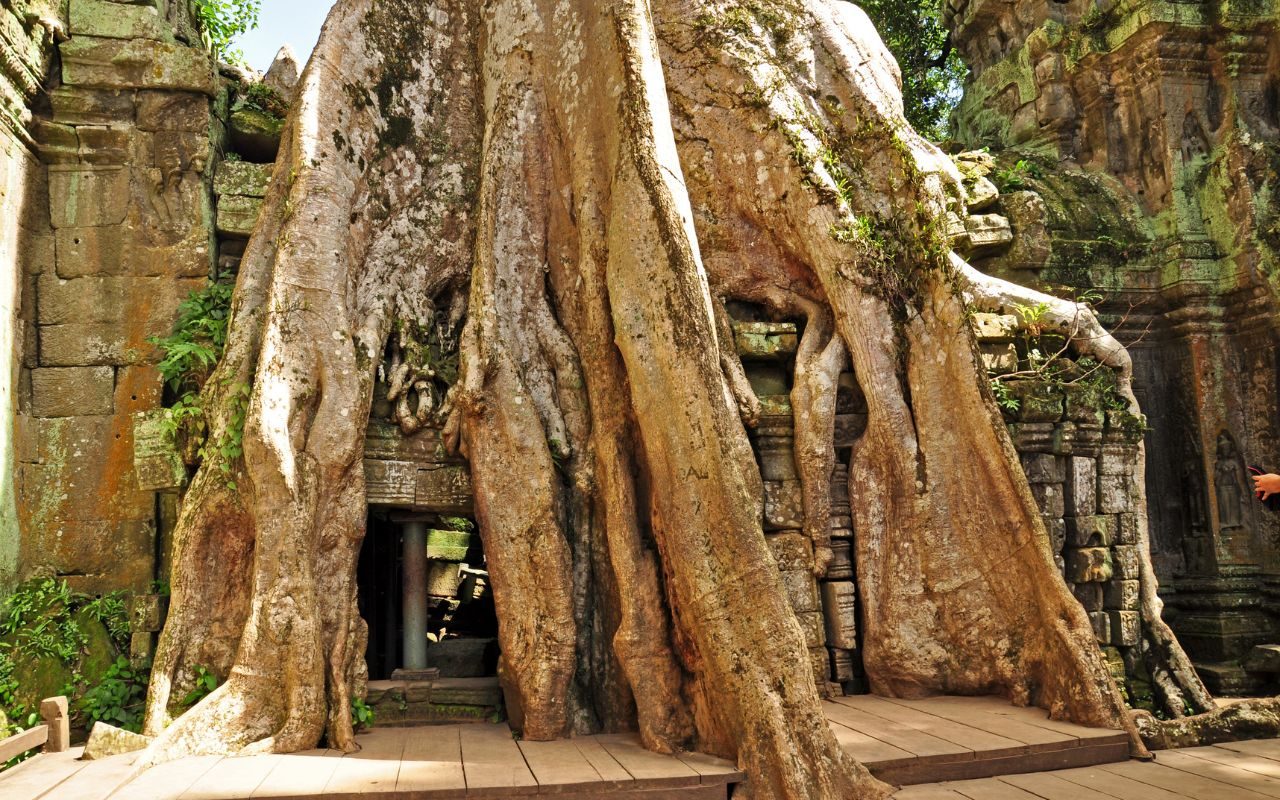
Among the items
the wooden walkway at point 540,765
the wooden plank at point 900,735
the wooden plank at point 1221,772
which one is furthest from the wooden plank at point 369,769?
the wooden plank at point 1221,772

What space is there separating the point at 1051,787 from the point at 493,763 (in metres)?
2.03

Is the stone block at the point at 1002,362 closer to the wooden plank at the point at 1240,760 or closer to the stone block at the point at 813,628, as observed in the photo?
the stone block at the point at 813,628

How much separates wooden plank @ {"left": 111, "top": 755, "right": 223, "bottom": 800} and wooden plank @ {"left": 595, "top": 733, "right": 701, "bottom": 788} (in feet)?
4.88

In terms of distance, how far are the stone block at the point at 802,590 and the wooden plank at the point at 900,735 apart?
483 millimetres

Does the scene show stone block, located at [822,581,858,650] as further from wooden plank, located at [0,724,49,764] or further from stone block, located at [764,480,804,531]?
wooden plank, located at [0,724,49,764]

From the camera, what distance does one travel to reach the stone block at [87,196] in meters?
5.37

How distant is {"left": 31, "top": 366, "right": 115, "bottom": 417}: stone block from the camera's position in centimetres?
517

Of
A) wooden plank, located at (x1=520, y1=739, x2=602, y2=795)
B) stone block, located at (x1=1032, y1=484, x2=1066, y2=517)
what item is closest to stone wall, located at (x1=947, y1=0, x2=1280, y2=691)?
stone block, located at (x1=1032, y1=484, x2=1066, y2=517)

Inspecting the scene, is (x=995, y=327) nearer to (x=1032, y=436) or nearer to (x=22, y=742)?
(x=1032, y=436)

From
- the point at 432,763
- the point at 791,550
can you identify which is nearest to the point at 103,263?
the point at 432,763

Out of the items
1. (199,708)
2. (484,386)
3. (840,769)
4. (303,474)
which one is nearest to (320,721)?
(199,708)

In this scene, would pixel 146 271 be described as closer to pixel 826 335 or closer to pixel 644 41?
pixel 644 41

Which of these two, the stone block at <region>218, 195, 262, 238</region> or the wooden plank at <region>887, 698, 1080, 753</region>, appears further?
the stone block at <region>218, 195, 262, 238</region>

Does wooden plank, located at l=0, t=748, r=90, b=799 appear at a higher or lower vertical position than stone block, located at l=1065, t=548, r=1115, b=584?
lower
